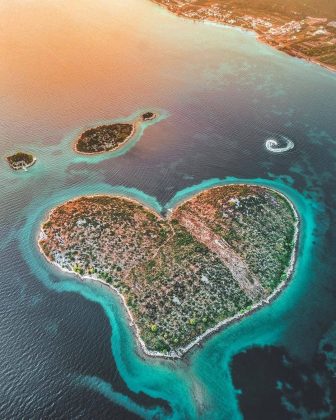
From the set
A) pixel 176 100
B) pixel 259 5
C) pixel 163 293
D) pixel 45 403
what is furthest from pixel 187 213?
pixel 259 5

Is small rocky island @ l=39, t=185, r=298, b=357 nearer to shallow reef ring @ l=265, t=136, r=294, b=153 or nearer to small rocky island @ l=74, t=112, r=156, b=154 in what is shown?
shallow reef ring @ l=265, t=136, r=294, b=153

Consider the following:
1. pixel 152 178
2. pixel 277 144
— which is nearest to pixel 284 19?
pixel 277 144

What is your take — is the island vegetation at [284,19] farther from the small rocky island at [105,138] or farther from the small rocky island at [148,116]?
the small rocky island at [105,138]

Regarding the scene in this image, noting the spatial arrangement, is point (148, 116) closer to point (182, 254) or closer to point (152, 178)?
point (152, 178)

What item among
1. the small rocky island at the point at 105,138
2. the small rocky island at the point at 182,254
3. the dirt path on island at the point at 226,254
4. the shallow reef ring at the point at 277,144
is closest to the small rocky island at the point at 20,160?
the small rocky island at the point at 105,138

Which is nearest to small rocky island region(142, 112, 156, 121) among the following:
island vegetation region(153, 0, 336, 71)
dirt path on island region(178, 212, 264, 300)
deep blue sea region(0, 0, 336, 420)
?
deep blue sea region(0, 0, 336, 420)

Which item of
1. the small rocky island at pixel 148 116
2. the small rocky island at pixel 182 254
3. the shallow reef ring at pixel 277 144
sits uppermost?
the shallow reef ring at pixel 277 144
